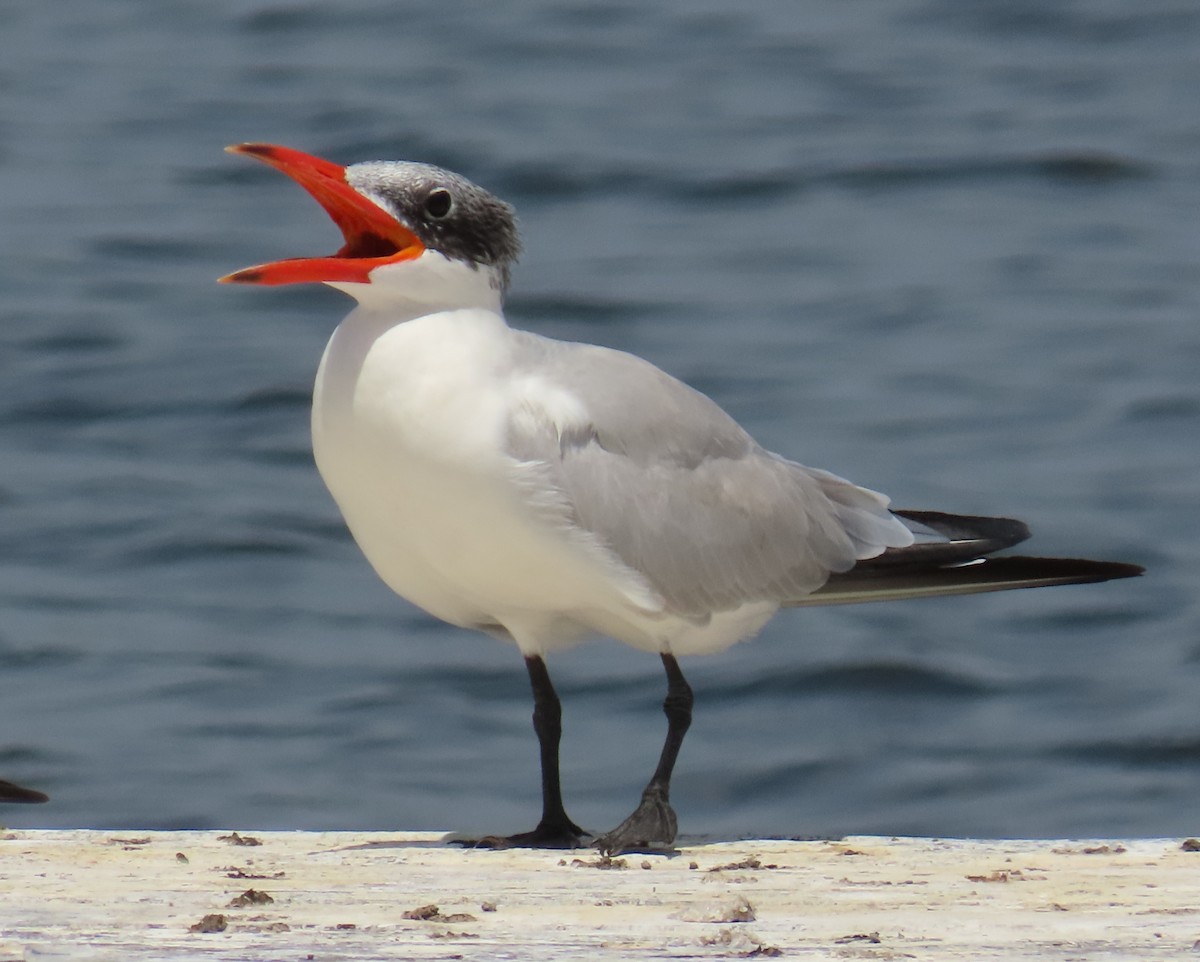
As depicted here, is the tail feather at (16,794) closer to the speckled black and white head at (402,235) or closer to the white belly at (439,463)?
the white belly at (439,463)

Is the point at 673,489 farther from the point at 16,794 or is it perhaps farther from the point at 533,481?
the point at 16,794

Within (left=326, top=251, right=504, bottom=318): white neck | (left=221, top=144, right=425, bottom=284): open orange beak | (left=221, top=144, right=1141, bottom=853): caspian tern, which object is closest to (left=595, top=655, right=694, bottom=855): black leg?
(left=221, top=144, right=1141, bottom=853): caspian tern

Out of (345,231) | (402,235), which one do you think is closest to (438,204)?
(402,235)

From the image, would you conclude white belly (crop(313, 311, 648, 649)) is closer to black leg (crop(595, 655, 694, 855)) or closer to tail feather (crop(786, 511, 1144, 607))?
black leg (crop(595, 655, 694, 855))

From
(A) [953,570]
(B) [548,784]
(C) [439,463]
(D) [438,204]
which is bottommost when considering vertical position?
(B) [548,784]

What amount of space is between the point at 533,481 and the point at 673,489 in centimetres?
54

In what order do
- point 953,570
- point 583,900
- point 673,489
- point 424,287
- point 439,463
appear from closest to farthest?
1. point 583,900
2. point 439,463
3. point 424,287
4. point 673,489
5. point 953,570

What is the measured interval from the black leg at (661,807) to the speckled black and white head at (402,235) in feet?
3.21

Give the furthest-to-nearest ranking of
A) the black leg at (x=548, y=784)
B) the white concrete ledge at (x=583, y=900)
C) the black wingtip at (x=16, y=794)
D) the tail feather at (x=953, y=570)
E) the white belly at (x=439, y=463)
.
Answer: the tail feather at (x=953, y=570) → the black leg at (x=548, y=784) → the black wingtip at (x=16, y=794) → the white belly at (x=439, y=463) → the white concrete ledge at (x=583, y=900)

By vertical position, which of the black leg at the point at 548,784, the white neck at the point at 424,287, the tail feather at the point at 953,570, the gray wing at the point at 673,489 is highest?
the white neck at the point at 424,287

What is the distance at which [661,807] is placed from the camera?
5430 mm

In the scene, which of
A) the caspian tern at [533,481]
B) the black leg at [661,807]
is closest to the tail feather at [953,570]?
the caspian tern at [533,481]

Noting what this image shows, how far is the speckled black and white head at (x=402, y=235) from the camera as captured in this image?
5.15 meters

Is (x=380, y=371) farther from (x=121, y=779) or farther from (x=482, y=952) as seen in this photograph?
(x=121, y=779)
